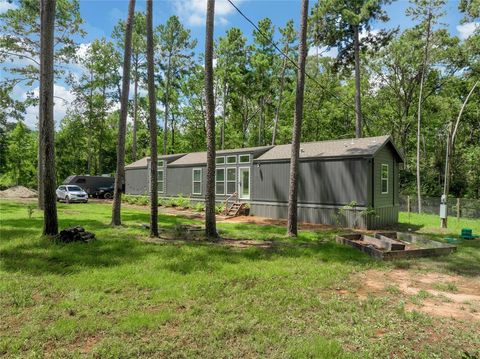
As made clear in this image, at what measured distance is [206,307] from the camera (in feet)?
16.9

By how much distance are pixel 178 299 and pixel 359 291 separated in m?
3.30

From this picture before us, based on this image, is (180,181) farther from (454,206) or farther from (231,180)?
(454,206)

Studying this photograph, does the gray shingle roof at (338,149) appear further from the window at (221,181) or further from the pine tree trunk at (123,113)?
the pine tree trunk at (123,113)

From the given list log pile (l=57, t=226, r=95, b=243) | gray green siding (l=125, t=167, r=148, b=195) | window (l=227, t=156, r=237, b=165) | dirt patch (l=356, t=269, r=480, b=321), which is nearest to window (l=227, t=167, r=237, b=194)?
window (l=227, t=156, r=237, b=165)

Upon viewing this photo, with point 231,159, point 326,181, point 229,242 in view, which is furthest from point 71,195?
point 326,181

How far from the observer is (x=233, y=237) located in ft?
37.8

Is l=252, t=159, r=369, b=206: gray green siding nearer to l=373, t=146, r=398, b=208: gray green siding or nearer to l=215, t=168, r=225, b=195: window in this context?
l=373, t=146, r=398, b=208: gray green siding

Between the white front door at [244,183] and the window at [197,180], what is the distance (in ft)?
12.3

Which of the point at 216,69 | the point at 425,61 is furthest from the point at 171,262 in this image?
the point at 216,69

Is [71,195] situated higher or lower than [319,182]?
lower

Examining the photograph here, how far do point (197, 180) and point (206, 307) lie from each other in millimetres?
18274

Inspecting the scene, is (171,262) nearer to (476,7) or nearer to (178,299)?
(178,299)

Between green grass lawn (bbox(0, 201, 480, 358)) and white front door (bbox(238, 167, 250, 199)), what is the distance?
1104 centimetres

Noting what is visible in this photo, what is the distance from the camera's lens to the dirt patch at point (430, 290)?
5.33 metres
